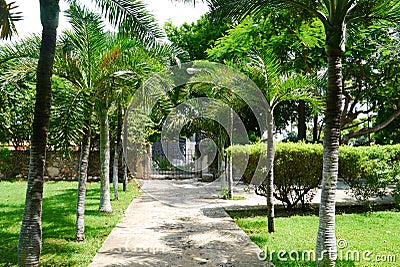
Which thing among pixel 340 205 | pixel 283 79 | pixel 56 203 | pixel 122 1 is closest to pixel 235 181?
pixel 340 205

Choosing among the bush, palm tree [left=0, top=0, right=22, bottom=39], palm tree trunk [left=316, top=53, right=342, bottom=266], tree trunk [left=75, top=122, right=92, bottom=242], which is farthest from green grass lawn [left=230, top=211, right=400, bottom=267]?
palm tree [left=0, top=0, right=22, bottom=39]

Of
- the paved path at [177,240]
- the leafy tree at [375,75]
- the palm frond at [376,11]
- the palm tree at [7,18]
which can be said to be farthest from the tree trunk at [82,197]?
the leafy tree at [375,75]

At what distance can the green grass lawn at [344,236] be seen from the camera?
548 cm

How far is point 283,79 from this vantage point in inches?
293

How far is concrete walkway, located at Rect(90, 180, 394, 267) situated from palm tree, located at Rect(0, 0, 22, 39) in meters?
3.38

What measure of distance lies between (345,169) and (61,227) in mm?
7187

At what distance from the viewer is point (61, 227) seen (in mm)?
7676

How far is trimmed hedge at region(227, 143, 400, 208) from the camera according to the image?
369 inches

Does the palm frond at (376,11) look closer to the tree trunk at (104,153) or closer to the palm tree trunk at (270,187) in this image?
the palm tree trunk at (270,187)

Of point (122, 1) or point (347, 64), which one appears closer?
point (122, 1)

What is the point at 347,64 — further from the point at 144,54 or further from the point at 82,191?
the point at 82,191

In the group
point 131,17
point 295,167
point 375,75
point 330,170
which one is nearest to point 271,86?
point 295,167

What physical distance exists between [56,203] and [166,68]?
5.32m

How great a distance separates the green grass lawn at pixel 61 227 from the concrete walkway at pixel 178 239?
10.0 inches
